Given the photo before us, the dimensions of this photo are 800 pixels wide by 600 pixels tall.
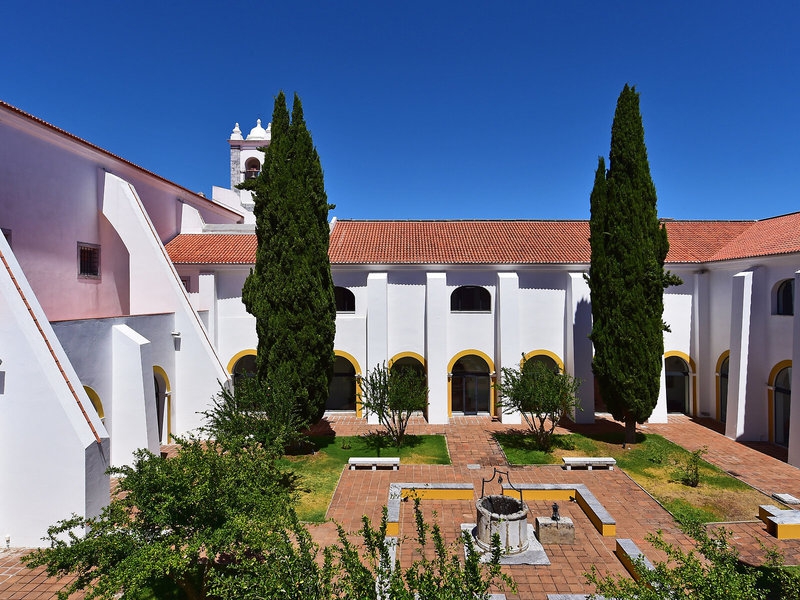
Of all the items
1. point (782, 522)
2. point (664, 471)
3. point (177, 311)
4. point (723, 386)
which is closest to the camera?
point (782, 522)

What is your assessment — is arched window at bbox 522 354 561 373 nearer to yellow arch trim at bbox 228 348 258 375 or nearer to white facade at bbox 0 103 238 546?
yellow arch trim at bbox 228 348 258 375

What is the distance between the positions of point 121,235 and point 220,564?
13.4 m

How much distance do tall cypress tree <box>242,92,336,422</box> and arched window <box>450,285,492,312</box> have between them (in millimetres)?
6972

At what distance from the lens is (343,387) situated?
21750 millimetres

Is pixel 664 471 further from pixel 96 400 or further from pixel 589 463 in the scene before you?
pixel 96 400

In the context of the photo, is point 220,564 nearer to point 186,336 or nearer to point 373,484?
point 373,484

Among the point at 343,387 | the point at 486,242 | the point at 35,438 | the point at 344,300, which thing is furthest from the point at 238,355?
the point at 486,242

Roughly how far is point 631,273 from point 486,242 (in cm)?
757

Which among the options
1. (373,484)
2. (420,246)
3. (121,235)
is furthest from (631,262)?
(121,235)

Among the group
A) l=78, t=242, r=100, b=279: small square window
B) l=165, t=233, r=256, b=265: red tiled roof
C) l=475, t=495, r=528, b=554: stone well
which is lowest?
l=475, t=495, r=528, b=554: stone well

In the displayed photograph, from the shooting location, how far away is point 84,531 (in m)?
9.95

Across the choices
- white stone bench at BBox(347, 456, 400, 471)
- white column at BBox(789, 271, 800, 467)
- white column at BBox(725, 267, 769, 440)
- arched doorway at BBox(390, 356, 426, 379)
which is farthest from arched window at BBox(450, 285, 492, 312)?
white column at BBox(789, 271, 800, 467)

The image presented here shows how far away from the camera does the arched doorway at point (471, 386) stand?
2136cm

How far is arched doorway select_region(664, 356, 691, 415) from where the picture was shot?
842 inches
